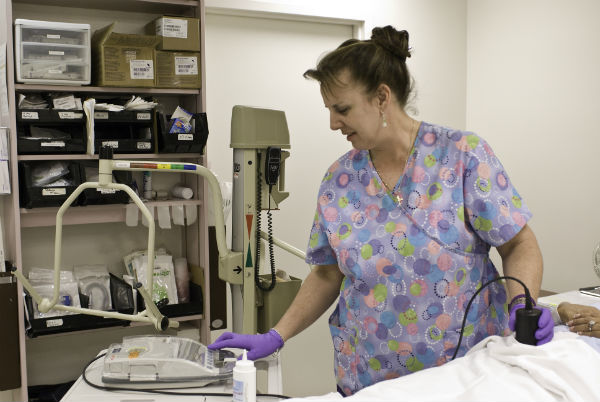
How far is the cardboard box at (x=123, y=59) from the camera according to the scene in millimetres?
2547

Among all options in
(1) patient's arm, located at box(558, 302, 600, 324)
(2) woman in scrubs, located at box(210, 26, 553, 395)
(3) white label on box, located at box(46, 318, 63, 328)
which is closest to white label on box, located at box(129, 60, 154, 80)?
(3) white label on box, located at box(46, 318, 63, 328)

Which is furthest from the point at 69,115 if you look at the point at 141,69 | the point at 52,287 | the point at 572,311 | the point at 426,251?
the point at 572,311

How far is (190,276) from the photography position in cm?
295

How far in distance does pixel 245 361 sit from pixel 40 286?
1.70 metres

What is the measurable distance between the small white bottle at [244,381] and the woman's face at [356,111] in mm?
614

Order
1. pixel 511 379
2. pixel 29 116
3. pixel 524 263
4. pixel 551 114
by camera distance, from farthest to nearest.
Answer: pixel 551 114, pixel 29 116, pixel 524 263, pixel 511 379

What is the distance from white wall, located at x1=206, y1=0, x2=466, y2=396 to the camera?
313 cm

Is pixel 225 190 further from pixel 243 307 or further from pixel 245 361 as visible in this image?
pixel 245 361

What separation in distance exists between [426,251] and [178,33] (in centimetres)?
168

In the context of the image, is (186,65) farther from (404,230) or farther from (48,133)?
(404,230)

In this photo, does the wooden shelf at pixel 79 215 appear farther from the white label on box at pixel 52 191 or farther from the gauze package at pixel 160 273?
the gauze package at pixel 160 273

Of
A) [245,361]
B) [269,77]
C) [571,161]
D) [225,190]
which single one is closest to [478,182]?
[245,361]

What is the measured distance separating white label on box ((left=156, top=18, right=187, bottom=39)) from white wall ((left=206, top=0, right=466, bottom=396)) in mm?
367

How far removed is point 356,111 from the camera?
1511 mm
